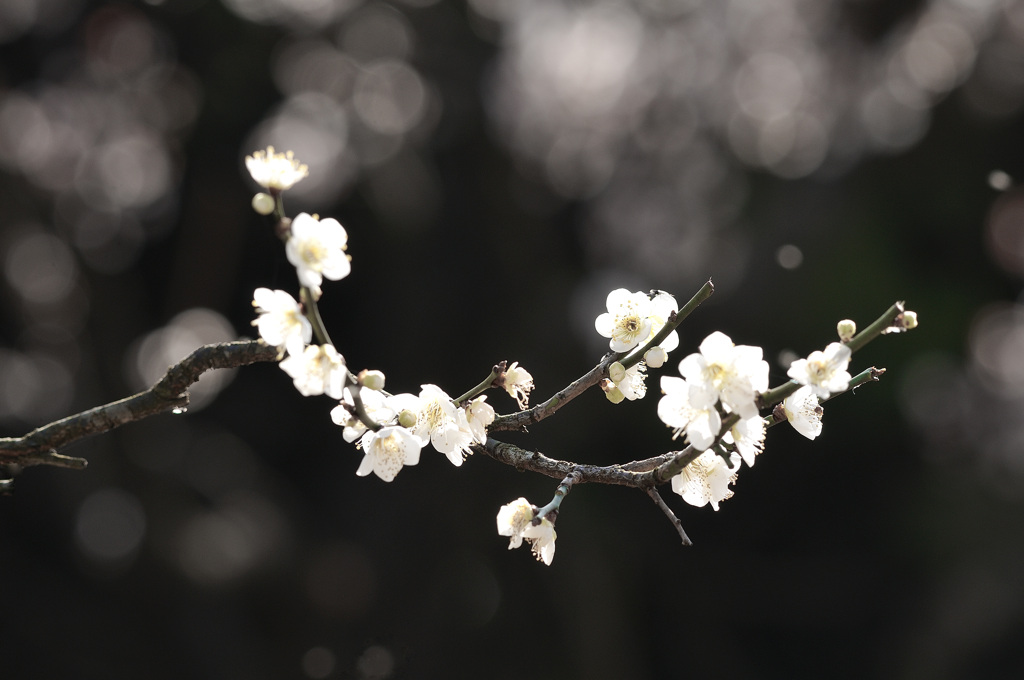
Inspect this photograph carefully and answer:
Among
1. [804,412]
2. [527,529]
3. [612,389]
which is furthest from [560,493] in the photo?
[804,412]

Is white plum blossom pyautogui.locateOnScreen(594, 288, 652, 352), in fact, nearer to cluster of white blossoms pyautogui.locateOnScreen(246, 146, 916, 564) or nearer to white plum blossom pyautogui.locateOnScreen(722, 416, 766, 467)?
cluster of white blossoms pyautogui.locateOnScreen(246, 146, 916, 564)

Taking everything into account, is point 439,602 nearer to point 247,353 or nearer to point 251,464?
point 251,464

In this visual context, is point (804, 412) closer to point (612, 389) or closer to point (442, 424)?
point (612, 389)

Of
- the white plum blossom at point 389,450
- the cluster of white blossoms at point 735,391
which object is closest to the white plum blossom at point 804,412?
the cluster of white blossoms at point 735,391

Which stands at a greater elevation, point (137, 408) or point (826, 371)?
point (137, 408)

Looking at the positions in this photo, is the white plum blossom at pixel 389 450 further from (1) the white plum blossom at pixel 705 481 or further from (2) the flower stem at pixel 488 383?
(1) the white plum blossom at pixel 705 481

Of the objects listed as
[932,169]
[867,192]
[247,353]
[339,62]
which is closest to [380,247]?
[339,62]

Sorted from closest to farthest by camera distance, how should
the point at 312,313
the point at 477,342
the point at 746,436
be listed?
the point at 312,313
the point at 746,436
the point at 477,342
